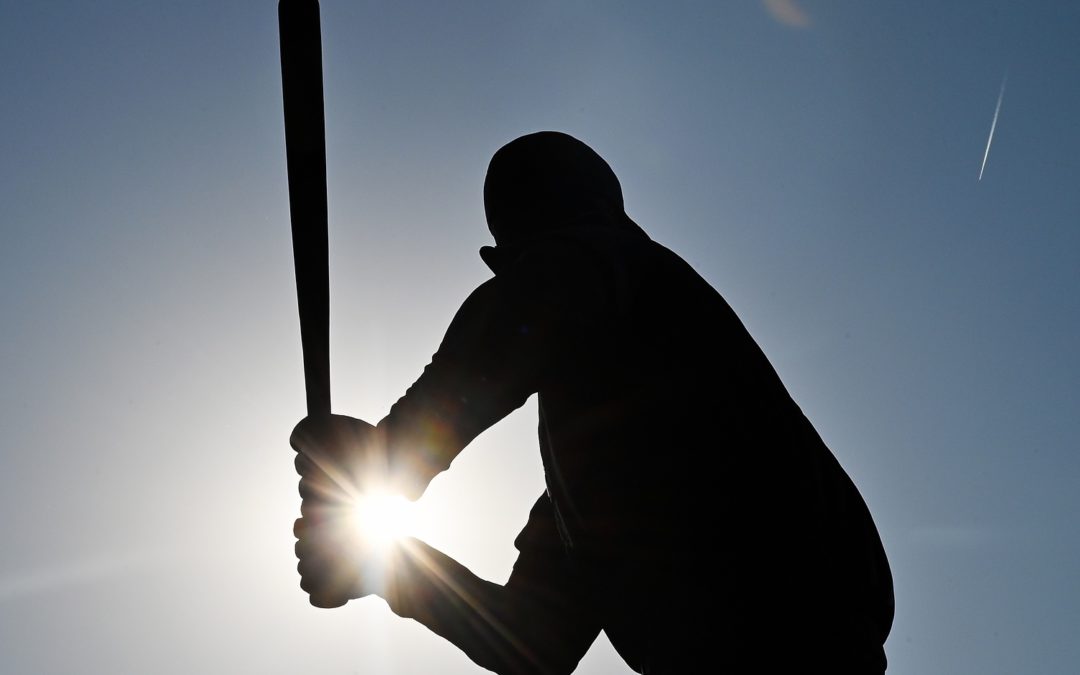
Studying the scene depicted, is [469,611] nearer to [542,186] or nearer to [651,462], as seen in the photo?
[651,462]

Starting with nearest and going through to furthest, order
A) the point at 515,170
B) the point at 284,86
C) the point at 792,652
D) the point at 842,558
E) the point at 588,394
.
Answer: the point at 284,86 < the point at 792,652 < the point at 842,558 < the point at 588,394 < the point at 515,170

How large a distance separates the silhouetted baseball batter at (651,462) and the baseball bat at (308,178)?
0.56 feet

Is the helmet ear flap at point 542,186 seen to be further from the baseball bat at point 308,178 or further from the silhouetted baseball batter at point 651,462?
the baseball bat at point 308,178

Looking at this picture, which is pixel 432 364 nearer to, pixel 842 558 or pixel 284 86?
pixel 284 86

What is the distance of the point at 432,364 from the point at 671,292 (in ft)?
2.13

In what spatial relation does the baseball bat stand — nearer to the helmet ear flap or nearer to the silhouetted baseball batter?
the silhouetted baseball batter

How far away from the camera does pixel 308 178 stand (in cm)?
188

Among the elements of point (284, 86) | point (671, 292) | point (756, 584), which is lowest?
point (756, 584)

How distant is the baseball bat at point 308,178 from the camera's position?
174 centimetres

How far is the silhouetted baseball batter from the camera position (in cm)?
206

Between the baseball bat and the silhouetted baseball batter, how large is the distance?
0.56 feet

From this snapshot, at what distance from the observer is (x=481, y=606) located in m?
2.77

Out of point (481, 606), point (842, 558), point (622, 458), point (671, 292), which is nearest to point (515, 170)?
point (671, 292)

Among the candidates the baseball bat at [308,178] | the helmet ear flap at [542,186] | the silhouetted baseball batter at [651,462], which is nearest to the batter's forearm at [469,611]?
the silhouetted baseball batter at [651,462]
